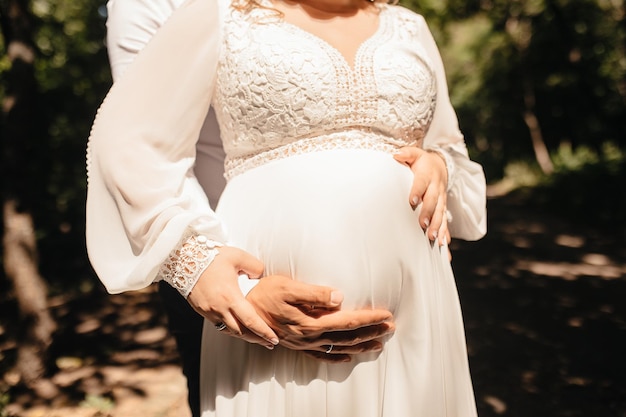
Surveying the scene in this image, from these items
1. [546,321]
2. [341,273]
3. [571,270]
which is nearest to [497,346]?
[546,321]

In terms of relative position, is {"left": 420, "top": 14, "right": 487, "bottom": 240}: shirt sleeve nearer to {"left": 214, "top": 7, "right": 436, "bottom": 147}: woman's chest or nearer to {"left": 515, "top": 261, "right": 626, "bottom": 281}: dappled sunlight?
{"left": 214, "top": 7, "right": 436, "bottom": 147}: woman's chest

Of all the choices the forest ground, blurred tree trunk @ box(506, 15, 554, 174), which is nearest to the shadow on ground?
the forest ground

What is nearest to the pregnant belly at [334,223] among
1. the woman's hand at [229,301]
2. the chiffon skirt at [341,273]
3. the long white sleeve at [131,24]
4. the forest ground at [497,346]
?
the chiffon skirt at [341,273]

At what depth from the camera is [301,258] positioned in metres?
1.30

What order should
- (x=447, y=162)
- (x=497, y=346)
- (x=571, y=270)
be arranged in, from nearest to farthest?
(x=447, y=162)
(x=497, y=346)
(x=571, y=270)

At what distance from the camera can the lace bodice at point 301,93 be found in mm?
1309

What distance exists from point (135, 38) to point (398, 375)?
3.91ft

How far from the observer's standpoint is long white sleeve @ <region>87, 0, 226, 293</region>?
4.12 ft

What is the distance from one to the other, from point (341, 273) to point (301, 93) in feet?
1.49

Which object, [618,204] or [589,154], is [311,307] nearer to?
[618,204]

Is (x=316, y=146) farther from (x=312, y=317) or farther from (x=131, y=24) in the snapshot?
(x=131, y=24)

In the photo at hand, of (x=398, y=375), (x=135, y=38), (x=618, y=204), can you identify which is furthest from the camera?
(x=618, y=204)

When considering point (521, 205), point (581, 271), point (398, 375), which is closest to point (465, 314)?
point (581, 271)

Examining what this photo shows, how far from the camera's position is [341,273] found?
1.30 metres
